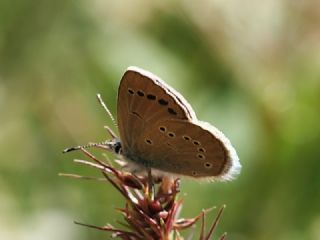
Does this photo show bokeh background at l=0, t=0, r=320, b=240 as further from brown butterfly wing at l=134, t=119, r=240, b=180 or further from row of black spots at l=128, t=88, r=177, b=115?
row of black spots at l=128, t=88, r=177, b=115

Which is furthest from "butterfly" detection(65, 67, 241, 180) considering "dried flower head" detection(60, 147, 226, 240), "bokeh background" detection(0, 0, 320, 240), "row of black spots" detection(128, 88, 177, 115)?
"bokeh background" detection(0, 0, 320, 240)

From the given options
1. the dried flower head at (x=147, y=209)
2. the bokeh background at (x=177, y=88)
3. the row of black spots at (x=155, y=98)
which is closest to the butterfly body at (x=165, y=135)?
the row of black spots at (x=155, y=98)

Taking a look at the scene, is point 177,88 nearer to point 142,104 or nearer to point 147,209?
point 142,104

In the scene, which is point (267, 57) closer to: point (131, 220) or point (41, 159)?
point (41, 159)

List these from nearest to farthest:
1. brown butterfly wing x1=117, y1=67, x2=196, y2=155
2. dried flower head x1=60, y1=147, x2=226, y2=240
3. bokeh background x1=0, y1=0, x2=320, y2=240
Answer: dried flower head x1=60, y1=147, x2=226, y2=240
brown butterfly wing x1=117, y1=67, x2=196, y2=155
bokeh background x1=0, y1=0, x2=320, y2=240

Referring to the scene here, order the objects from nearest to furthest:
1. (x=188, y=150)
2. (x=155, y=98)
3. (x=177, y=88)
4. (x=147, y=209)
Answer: (x=147, y=209), (x=155, y=98), (x=188, y=150), (x=177, y=88)

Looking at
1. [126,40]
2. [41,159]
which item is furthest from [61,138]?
[126,40]

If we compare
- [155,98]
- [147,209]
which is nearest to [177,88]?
[155,98]

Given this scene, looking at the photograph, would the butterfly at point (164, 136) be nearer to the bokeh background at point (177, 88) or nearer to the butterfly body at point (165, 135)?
the butterfly body at point (165, 135)
